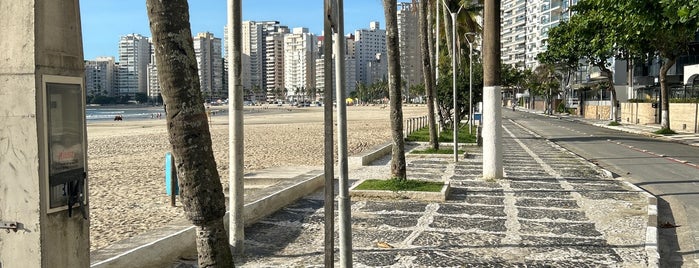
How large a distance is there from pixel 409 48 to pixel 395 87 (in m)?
140

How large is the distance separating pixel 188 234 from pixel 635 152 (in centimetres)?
1837

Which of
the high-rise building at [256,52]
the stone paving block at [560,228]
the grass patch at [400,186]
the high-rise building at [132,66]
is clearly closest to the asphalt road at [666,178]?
the stone paving block at [560,228]

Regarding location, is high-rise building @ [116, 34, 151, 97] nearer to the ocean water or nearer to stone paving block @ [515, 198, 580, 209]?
the ocean water

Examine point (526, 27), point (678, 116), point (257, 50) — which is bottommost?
point (678, 116)

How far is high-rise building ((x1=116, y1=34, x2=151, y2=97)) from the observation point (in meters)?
186

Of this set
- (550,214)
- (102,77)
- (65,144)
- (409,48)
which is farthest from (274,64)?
(65,144)

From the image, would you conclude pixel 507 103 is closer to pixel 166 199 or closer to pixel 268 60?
pixel 268 60

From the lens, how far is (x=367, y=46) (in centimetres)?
17600

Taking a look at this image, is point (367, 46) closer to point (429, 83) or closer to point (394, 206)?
point (429, 83)

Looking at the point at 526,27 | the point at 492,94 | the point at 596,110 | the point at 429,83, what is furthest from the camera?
the point at 526,27

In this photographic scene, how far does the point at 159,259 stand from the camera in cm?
593

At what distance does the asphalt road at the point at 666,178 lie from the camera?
7.45 meters

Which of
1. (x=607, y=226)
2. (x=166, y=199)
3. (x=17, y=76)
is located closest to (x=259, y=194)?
Answer: (x=166, y=199)

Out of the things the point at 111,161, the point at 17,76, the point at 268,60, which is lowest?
the point at 111,161
